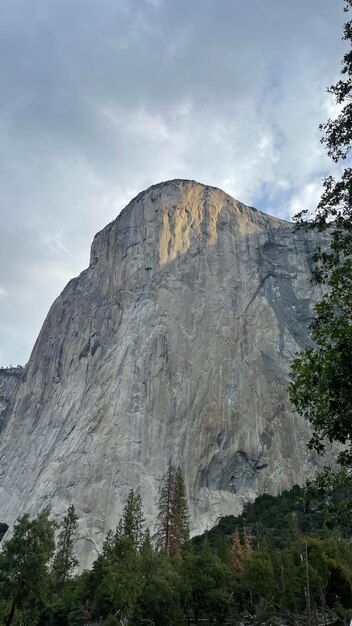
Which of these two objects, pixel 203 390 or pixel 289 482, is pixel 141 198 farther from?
pixel 289 482

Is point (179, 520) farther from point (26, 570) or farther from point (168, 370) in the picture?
point (168, 370)

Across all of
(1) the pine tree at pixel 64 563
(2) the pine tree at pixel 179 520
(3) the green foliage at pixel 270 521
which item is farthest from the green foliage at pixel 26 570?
(3) the green foliage at pixel 270 521

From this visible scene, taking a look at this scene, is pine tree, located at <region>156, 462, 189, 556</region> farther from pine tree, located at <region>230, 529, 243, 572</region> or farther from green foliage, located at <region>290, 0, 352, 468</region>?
green foliage, located at <region>290, 0, 352, 468</region>

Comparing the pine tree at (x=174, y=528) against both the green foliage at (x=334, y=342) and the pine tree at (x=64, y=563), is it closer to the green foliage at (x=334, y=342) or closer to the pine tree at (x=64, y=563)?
the pine tree at (x=64, y=563)

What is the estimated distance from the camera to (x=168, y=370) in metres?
80.9

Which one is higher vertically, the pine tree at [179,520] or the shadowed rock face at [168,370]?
the shadowed rock face at [168,370]

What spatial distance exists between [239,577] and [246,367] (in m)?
47.4

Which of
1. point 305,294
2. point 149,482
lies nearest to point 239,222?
point 305,294

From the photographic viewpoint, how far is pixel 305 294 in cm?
9625

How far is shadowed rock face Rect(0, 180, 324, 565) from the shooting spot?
7069cm

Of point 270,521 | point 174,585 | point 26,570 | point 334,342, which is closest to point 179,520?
point 174,585

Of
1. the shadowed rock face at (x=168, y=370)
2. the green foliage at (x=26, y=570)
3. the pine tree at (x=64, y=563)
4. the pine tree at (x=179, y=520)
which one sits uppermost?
the shadowed rock face at (x=168, y=370)

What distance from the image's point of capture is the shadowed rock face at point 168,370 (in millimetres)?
70688

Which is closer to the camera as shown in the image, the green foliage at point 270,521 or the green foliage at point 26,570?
the green foliage at point 26,570
